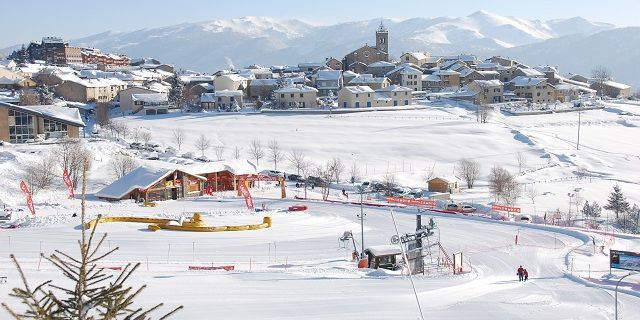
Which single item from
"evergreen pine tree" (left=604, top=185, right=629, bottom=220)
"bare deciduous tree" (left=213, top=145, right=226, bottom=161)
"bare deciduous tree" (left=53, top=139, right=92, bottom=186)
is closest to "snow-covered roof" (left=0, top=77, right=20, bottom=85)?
"bare deciduous tree" (left=213, top=145, right=226, bottom=161)

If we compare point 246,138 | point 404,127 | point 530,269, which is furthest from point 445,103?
point 530,269

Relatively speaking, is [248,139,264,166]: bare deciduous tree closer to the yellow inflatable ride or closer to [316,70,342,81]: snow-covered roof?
the yellow inflatable ride

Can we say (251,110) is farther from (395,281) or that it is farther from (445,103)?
(395,281)

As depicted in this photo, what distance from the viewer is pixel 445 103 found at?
71.7 metres

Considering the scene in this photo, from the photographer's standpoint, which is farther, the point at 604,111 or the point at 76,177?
the point at 604,111

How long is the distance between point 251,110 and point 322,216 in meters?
41.5

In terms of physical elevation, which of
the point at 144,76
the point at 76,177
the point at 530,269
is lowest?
the point at 530,269

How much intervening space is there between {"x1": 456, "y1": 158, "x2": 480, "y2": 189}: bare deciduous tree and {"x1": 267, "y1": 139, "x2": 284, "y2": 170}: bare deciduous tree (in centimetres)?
1192

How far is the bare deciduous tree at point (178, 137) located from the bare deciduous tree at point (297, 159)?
835 cm

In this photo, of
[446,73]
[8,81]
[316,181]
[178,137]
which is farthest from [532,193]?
[8,81]

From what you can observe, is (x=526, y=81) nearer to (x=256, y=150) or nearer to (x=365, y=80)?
(x=365, y=80)

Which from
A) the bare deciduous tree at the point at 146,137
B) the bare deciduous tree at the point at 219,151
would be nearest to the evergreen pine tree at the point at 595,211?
the bare deciduous tree at the point at 219,151

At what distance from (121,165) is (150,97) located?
100 feet

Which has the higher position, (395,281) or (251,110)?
(251,110)
